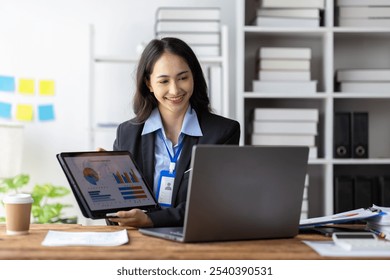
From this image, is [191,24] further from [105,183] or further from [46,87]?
[105,183]

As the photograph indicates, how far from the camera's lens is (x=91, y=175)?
1793mm

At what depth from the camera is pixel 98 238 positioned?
1562 millimetres

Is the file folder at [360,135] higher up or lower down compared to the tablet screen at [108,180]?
higher up

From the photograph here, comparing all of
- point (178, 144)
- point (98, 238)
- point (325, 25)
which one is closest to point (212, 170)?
point (98, 238)

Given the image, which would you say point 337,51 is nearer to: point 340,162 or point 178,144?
point 340,162

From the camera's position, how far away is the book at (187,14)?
345cm

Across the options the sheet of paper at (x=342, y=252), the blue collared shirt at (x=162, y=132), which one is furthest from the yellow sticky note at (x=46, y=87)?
the sheet of paper at (x=342, y=252)

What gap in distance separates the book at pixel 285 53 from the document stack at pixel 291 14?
14 cm

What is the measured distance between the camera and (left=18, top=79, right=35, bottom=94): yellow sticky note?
367cm

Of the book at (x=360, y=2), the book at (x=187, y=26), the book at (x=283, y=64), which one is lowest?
the book at (x=283, y=64)

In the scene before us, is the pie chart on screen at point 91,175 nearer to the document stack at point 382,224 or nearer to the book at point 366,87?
the document stack at point 382,224

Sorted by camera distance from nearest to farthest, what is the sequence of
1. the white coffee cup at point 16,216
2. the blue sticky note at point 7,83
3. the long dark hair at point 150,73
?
Answer: the white coffee cup at point 16,216, the long dark hair at point 150,73, the blue sticky note at point 7,83

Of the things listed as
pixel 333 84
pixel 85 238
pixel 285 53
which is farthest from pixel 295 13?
pixel 85 238
